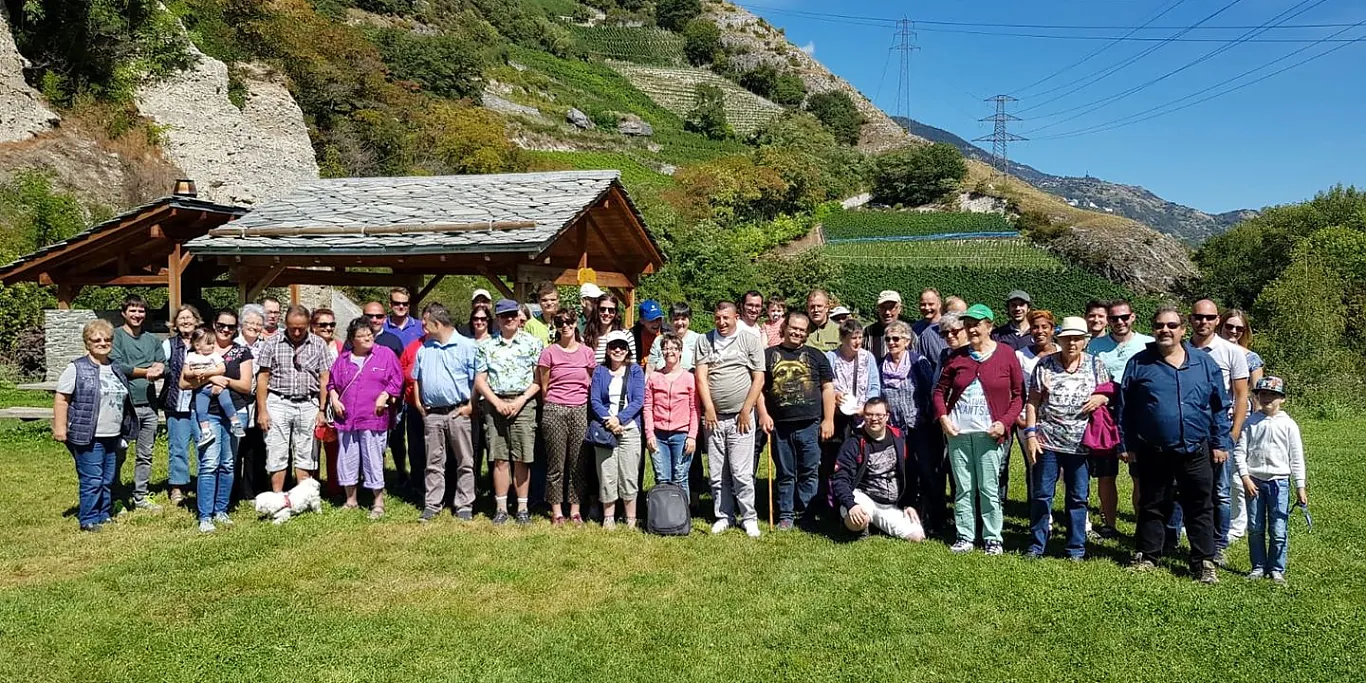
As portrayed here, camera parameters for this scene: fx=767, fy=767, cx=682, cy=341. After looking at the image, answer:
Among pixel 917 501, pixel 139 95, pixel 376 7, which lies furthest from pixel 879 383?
pixel 376 7

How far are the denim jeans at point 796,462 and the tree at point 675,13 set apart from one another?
102978mm

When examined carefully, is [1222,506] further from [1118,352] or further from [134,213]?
[134,213]

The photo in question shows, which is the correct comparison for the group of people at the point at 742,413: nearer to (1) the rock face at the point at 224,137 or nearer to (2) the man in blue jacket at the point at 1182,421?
(2) the man in blue jacket at the point at 1182,421

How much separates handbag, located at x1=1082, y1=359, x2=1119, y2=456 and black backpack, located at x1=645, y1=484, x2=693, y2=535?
2707mm

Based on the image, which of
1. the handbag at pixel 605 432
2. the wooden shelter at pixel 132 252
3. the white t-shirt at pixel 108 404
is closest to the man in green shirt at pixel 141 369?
the white t-shirt at pixel 108 404

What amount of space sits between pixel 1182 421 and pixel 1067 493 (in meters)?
0.83

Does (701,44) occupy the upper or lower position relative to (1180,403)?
upper

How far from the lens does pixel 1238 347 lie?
17.1 ft

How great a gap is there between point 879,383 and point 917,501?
0.92 meters

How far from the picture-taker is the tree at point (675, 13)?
101 meters

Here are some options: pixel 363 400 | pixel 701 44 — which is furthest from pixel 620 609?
pixel 701 44

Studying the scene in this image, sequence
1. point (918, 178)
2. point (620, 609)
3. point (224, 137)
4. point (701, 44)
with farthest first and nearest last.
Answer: point (701, 44), point (918, 178), point (224, 137), point (620, 609)

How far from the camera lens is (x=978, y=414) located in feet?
16.7

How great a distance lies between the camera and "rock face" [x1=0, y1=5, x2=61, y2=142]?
16.0 metres
